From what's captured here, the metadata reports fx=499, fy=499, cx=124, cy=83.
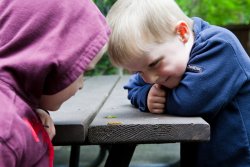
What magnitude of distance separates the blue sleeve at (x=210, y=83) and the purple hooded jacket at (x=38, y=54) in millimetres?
378

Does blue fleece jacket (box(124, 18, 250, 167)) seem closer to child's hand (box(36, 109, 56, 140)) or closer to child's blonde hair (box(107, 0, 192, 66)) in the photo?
child's blonde hair (box(107, 0, 192, 66))

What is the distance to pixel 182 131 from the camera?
1270mm

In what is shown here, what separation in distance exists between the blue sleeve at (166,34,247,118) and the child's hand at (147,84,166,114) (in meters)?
0.04

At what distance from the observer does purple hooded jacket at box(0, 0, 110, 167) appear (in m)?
1.08

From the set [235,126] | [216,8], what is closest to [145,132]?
[235,126]

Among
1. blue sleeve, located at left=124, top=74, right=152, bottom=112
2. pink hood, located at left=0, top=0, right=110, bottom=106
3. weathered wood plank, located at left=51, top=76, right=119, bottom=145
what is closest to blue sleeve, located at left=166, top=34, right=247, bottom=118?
blue sleeve, located at left=124, top=74, right=152, bottom=112

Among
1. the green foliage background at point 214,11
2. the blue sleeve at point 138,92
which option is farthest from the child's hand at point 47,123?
the green foliage background at point 214,11

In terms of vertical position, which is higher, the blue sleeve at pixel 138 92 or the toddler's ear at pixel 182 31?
the toddler's ear at pixel 182 31

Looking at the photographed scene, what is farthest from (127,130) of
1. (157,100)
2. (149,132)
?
(157,100)

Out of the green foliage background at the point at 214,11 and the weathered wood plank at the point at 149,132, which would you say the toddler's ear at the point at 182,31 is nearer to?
the weathered wood plank at the point at 149,132

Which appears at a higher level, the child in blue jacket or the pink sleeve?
the pink sleeve

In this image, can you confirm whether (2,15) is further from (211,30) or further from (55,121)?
(211,30)

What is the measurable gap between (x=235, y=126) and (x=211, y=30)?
12.4 inches

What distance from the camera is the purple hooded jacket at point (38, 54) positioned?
42.4 inches
